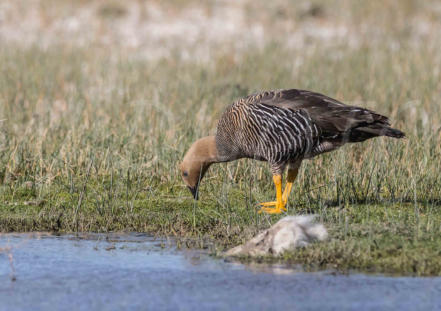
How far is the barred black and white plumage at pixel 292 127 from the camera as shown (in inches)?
350

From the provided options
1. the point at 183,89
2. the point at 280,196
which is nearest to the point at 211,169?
the point at 280,196

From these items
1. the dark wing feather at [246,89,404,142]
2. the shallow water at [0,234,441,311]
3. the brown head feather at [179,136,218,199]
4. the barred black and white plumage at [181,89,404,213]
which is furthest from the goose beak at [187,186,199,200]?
the shallow water at [0,234,441,311]

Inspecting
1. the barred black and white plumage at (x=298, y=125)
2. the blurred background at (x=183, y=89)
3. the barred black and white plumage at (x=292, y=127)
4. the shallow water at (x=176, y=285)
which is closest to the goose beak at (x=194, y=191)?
the blurred background at (x=183, y=89)

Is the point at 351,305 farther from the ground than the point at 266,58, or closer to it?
closer to it

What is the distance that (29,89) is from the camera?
14.8 meters

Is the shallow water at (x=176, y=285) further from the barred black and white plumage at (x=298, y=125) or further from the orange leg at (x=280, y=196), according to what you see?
the barred black and white plumage at (x=298, y=125)

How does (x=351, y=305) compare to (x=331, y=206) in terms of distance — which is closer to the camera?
(x=351, y=305)

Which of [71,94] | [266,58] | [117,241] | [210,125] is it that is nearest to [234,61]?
[266,58]

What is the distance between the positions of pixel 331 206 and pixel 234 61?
8774mm

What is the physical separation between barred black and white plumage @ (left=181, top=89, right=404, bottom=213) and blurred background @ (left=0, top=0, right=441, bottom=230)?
1.15 ft

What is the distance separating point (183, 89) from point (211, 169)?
13.8 ft

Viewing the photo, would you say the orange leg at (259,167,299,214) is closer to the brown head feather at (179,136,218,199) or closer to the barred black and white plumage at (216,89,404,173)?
the barred black and white plumage at (216,89,404,173)

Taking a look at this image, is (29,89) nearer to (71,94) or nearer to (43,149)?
(71,94)

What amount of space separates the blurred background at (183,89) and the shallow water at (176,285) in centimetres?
130
